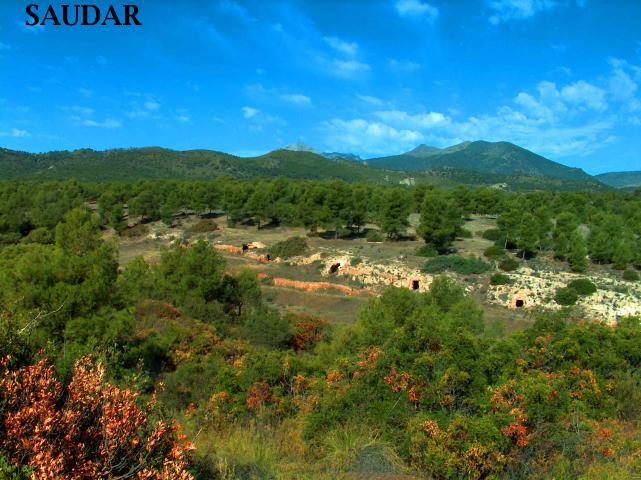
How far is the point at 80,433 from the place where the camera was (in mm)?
3721

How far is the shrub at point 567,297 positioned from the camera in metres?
34.4

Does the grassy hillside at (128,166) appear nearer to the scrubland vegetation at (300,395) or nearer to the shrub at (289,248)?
the shrub at (289,248)

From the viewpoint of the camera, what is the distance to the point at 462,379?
7.30 meters

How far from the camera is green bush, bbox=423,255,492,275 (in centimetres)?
4312

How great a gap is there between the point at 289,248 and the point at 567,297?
3002 cm

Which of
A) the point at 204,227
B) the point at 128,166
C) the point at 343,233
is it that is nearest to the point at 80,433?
the point at 343,233

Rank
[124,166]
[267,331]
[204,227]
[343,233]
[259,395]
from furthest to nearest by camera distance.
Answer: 1. [124,166]
2. [204,227]
3. [343,233]
4. [267,331]
5. [259,395]

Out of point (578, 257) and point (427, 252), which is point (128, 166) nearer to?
point (427, 252)

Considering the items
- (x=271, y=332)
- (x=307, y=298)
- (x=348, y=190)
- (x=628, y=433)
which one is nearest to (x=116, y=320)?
(x=271, y=332)

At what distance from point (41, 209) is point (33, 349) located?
6680cm

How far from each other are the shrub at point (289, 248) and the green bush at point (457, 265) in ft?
51.8

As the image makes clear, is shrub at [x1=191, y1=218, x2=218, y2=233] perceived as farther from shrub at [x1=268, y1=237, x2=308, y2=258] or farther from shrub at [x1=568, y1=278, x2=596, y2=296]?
shrub at [x1=568, y1=278, x2=596, y2=296]

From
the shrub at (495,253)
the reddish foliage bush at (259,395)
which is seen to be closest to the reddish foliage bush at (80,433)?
the reddish foliage bush at (259,395)

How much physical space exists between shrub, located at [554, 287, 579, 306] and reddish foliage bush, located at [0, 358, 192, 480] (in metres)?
36.6
